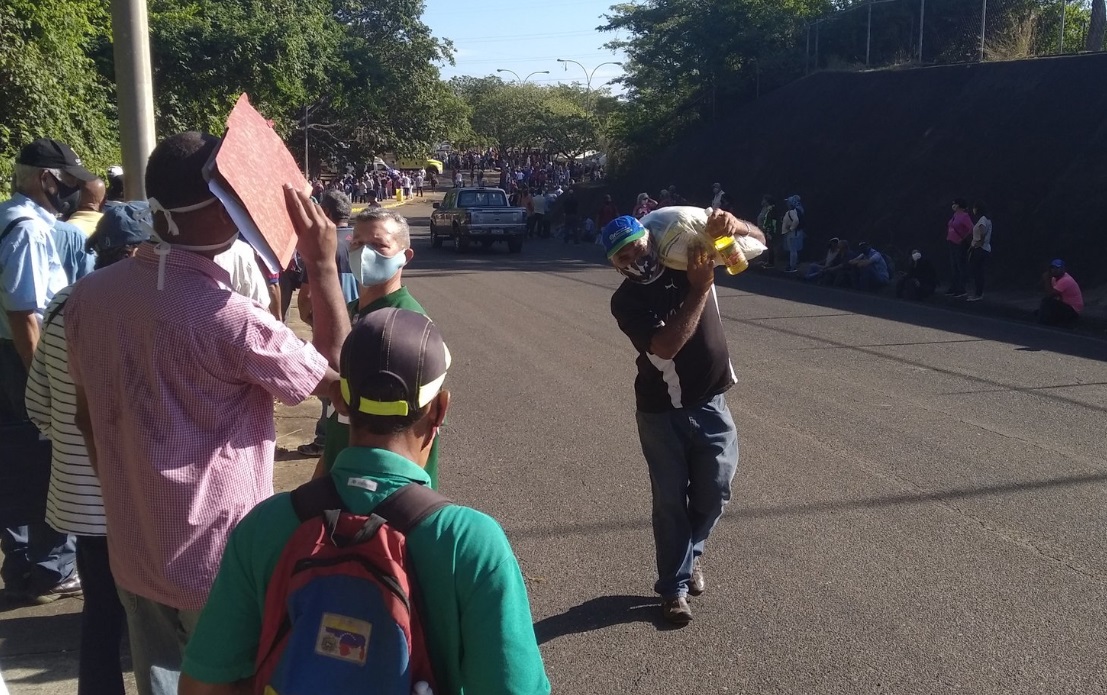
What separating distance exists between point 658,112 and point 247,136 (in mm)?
38171

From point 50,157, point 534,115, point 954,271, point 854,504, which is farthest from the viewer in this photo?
point 534,115

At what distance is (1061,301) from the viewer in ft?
49.2

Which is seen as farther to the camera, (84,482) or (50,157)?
(50,157)

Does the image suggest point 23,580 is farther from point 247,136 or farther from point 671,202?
point 671,202

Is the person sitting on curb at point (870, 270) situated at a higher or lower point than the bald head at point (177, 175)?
lower

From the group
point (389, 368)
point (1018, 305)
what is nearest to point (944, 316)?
point (1018, 305)

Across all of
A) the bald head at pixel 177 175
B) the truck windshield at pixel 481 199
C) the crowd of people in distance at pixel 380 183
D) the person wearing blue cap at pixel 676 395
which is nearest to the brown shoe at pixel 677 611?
the person wearing blue cap at pixel 676 395

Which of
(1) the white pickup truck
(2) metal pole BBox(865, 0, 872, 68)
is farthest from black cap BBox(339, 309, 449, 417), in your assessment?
(2) metal pole BBox(865, 0, 872, 68)

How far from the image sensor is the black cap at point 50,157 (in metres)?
4.82

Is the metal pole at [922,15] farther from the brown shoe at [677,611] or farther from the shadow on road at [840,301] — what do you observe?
the brown shoe at [677,611]

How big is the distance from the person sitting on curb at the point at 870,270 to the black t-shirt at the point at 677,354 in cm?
1573

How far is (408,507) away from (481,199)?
27.7 metres

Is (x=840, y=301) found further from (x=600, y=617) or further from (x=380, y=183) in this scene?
(x=380, y=183)

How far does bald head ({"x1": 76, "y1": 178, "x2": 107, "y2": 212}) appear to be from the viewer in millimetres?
5082
